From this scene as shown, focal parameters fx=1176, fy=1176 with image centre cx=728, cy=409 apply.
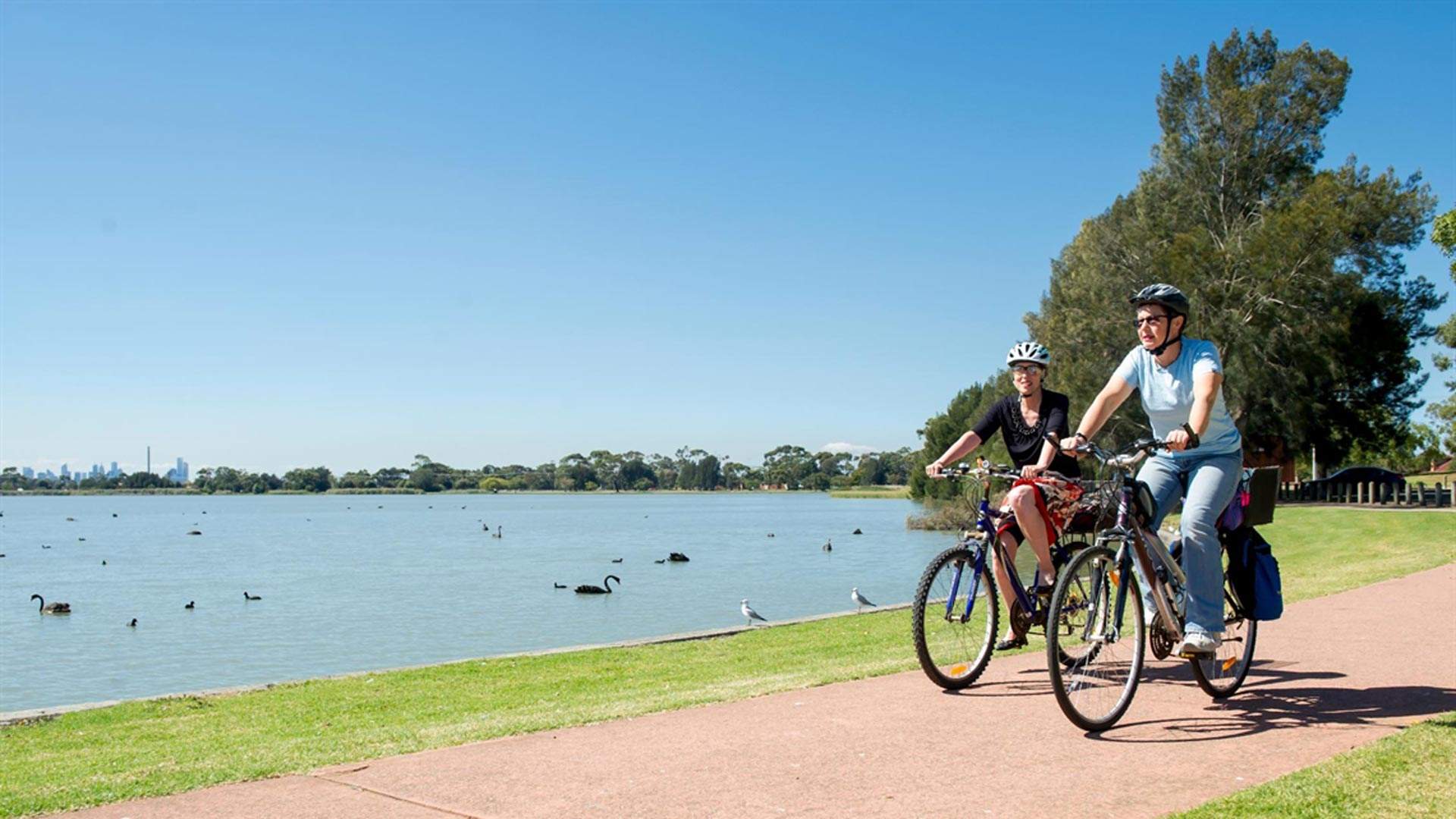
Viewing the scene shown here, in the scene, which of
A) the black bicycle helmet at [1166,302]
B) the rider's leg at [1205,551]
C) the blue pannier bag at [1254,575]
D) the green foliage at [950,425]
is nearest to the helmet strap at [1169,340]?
the black bicycle helmet at [1166,302]

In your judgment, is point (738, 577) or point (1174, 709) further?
point (738, 577)

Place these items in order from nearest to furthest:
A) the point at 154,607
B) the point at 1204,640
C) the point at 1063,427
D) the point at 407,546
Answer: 1. the point at 1204,640
2. the point at 1063,427
3. the point at 154,607
4. the point at 407,546

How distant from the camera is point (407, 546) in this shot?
66.9 metres

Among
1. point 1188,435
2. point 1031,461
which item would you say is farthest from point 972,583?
point 1188,435

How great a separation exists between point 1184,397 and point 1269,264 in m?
41.0

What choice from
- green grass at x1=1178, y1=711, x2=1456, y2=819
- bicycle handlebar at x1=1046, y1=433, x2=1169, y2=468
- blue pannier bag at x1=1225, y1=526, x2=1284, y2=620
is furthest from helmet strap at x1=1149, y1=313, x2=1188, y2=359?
green grass at x1=1178, y1=711, x2=1456, y2=819

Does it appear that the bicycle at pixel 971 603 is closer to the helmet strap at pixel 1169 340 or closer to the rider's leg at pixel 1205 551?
the rider's leg at pixel 1205 551

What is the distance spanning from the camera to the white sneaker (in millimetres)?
6008

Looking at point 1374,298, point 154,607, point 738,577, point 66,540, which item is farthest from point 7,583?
point 1374,298

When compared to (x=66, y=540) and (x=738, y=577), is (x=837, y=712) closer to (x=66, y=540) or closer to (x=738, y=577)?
(x=738, y=577)

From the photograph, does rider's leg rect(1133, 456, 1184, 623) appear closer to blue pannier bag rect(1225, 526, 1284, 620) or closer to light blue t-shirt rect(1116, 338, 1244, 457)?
light blue t-shirt rect(1116, 338, 1244, 457)

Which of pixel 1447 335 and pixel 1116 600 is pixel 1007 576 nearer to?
pixel 1116 600

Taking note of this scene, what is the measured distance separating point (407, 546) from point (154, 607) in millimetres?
32822

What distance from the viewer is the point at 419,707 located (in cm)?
1110
